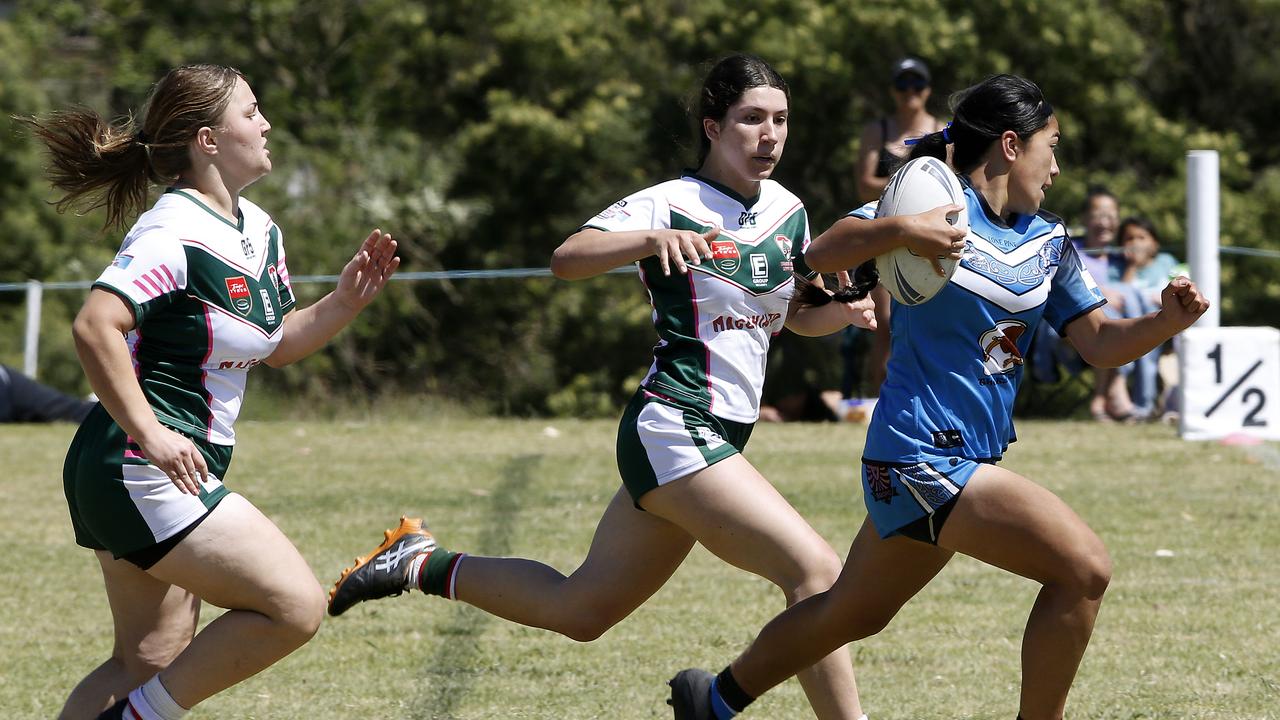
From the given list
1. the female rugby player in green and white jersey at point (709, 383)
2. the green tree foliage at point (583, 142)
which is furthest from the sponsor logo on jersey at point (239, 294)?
the green tree foliage at point (583, 142)

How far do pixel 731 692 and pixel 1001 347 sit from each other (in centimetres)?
119

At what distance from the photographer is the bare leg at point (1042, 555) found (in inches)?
147

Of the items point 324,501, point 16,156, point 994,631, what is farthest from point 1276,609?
point 16,156

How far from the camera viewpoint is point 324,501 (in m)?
8.76

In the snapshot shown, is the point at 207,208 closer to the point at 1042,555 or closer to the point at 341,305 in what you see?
the point at 341,305

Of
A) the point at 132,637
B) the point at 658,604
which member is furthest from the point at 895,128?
the point at 132,637

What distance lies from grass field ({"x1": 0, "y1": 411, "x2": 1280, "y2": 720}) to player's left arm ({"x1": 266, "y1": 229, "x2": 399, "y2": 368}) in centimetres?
133

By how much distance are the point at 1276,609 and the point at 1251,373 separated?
4.30 meters

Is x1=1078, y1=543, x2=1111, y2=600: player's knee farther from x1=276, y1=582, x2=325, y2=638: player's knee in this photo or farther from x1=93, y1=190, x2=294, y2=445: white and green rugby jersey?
x1=93, y1=190, x2=294, y2=445: white and green rugby jersey

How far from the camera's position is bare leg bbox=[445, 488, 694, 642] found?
440 centimetres

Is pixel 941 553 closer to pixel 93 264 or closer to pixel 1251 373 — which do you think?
pixel 1251 373

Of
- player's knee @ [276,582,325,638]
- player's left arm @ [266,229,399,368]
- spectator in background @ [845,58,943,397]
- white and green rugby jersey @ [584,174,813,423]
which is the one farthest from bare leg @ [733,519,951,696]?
spectator in background @ [845,58,943,397]

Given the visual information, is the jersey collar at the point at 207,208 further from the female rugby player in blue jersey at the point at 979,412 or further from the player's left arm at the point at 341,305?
the female rugby player in blue jersey at the point at 979,412

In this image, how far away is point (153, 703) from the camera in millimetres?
3795
